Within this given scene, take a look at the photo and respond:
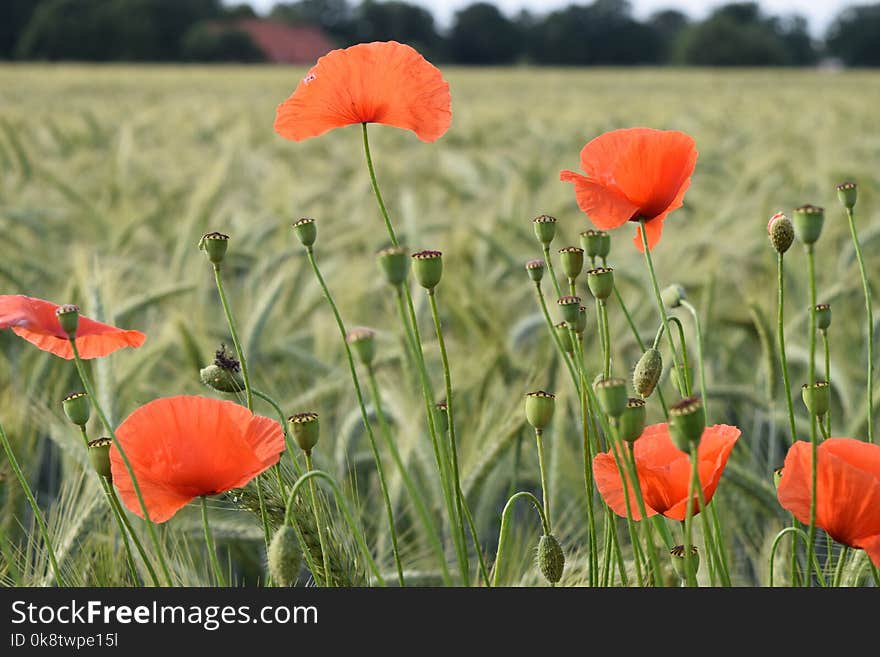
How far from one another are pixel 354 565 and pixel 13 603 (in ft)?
0.68

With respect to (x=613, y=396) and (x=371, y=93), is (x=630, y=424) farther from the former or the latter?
(x=371, y=93)

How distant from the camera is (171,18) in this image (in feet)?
114

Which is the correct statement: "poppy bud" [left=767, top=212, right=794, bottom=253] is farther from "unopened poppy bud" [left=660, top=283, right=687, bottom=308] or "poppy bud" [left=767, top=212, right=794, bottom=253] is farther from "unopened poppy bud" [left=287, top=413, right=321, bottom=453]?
"unopened poppy bud" [left=287, top=413, right=321, bottom=453]

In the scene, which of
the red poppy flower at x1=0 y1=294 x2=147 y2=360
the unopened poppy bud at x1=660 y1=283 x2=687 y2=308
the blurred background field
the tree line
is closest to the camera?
the red poppy flower at x1=0 y1=294 x2=147 y2=360

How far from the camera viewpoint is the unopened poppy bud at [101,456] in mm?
494

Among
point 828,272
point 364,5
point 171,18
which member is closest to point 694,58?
point 364,5

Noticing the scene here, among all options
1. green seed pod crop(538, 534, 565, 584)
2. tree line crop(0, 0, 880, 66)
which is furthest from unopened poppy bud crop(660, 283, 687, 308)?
tree line crop(0, 0, 880, 66)

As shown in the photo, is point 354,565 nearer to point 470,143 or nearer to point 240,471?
point 240,471

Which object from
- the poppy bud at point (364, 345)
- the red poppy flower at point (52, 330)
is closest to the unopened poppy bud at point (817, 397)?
the poppy bud at point (364, 345)

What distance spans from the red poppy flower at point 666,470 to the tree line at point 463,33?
111ft

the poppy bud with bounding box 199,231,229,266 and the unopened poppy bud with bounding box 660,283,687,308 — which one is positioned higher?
the poppy bud with bounding box 199,231,229,266

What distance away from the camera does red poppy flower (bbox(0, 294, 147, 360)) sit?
476mm

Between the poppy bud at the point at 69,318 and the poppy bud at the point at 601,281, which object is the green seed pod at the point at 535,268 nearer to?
the poppy bud at the point at 601,281

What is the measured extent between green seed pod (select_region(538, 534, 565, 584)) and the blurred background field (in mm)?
156
